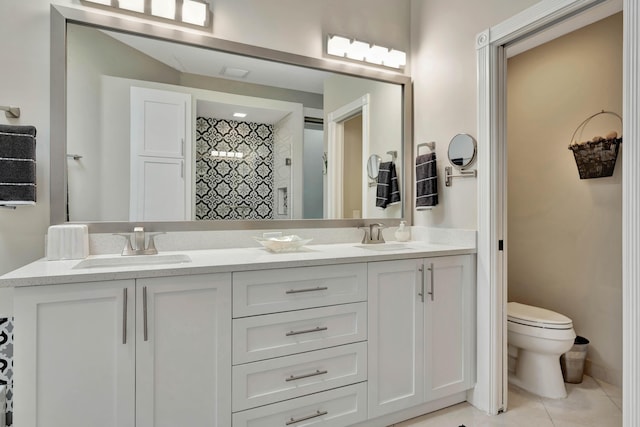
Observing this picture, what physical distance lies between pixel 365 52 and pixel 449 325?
1773 mm

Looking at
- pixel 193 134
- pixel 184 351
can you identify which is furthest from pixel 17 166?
pixel 184 351

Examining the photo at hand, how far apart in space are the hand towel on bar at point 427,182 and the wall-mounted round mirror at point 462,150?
0.44ft

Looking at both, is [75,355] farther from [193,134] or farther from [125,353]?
[193,134]

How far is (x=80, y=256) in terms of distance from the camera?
5.13 ft

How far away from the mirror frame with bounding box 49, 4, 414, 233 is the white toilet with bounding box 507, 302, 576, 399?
1.03m

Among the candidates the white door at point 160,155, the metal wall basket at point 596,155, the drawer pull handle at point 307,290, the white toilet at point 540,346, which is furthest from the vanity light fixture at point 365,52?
the white toilet at point 540,346

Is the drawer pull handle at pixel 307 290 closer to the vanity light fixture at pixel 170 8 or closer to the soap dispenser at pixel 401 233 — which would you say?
the soap dispenser at pixel 401 233

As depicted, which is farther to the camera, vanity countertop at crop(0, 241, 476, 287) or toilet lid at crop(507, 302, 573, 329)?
toilet lid at crop(507, 302, 573, 329)

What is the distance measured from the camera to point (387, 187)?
8.10 feet

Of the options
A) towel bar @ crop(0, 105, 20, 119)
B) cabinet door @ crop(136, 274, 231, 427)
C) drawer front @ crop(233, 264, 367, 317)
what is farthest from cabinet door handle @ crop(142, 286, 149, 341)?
towel bar @ crop(0, 105, 20, 119)

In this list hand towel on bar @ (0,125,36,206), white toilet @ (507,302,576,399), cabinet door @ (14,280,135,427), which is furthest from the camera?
white toilet @ (507,302,576,399)

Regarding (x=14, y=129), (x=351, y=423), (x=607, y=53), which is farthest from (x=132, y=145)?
(x=607, y=53)

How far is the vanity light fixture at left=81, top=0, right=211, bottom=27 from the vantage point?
1.74m

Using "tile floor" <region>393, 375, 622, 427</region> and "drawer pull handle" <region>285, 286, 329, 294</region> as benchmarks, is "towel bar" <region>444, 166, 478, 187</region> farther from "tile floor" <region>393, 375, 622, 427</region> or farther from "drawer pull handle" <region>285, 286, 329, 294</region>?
"tile floor" <region>393, 375, 622, 427</region>
